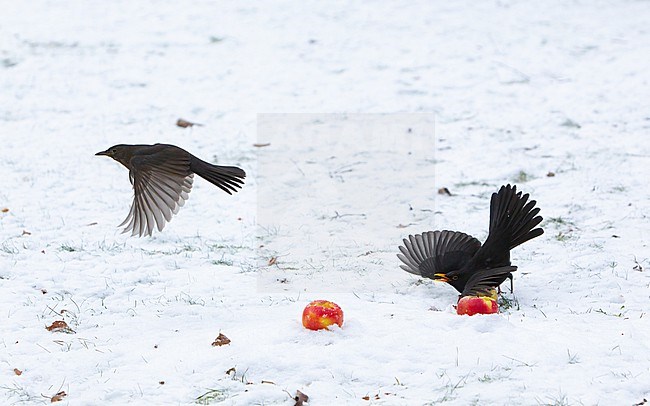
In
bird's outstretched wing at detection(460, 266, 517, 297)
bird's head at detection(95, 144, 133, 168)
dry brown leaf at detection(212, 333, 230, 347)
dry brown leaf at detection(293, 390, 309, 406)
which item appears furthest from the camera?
bird's head at detection(95, 144, 133, 168)

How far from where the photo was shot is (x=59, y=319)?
4332 millimetres

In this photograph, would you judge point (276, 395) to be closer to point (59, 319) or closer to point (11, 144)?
point (59, 319)

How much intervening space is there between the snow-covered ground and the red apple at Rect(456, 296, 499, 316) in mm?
91

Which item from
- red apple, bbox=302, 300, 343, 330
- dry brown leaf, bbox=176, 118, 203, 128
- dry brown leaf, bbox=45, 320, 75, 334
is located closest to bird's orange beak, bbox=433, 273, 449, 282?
red apple, bbox=302, 300, 343, 330

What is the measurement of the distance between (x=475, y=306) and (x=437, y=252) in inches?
31.8

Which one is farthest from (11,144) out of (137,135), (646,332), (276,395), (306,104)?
(646,332)

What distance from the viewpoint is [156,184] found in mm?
5020

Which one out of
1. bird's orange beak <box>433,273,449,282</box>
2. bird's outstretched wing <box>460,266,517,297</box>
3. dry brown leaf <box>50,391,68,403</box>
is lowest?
dry brown leaf <box>50,391,68,403</box>

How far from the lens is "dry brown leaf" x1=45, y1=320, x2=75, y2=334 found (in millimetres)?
4168

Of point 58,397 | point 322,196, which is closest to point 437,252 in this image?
point 322,196

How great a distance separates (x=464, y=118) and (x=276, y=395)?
237 inches

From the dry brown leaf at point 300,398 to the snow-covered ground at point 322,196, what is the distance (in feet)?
0.13

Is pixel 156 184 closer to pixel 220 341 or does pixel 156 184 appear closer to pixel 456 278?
pixel 220 341

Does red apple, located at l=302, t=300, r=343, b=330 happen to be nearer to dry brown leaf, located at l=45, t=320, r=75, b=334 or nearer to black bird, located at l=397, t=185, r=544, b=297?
black bird, located at l=397, t=185, r=544, b=297
